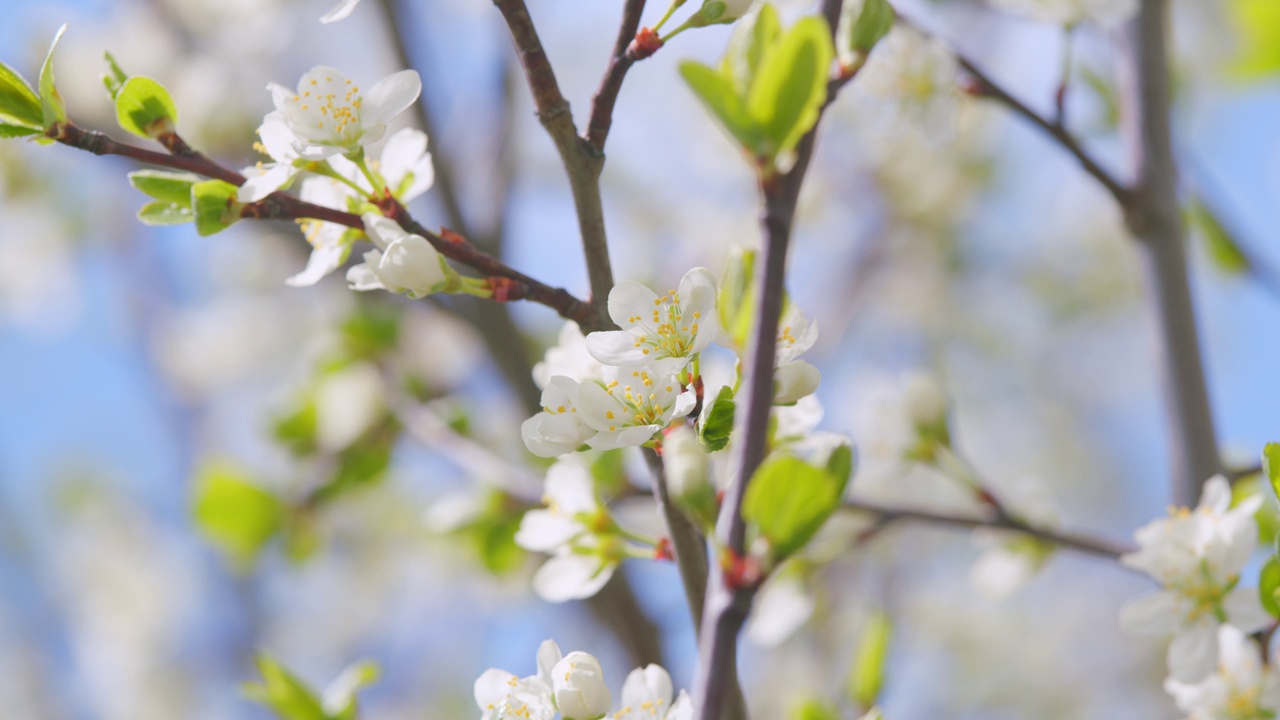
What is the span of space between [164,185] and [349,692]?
39 cm

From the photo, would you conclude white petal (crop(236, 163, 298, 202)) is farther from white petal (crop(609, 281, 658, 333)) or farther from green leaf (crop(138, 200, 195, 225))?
white petal (crop(609, 281, 658, 333))

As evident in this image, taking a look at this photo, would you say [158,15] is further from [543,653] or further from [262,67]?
[543,653]

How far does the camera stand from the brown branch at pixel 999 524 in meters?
0.91

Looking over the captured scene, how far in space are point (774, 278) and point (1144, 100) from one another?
3.01 ft

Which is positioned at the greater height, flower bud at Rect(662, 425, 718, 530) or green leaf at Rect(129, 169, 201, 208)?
green leaf at Rect(129, 169, 201, 208)

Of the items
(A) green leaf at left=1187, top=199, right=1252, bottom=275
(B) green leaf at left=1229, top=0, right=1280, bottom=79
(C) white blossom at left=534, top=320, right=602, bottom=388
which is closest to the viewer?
(C) white blossom at left=534, top=320, right=602, bottom=388

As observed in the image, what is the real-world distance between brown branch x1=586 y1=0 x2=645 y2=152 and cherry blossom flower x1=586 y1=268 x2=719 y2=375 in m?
0.08

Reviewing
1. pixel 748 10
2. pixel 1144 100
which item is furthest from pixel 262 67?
pixel 748 10

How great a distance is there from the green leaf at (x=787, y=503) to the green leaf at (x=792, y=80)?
14cm

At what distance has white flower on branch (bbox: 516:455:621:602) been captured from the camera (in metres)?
0.69

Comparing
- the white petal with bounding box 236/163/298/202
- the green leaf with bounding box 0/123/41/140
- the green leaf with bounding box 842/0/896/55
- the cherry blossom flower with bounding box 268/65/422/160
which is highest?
the green leaf with bounding box 842/0/896/55

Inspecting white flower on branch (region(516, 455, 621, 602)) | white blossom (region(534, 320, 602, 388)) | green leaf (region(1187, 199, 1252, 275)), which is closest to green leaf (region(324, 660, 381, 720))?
white flower on branch (region(516, 455, 621, 602))

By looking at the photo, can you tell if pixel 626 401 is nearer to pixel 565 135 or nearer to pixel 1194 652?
pixel 565 135

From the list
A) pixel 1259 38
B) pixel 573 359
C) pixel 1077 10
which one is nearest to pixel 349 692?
pixel 573 359
